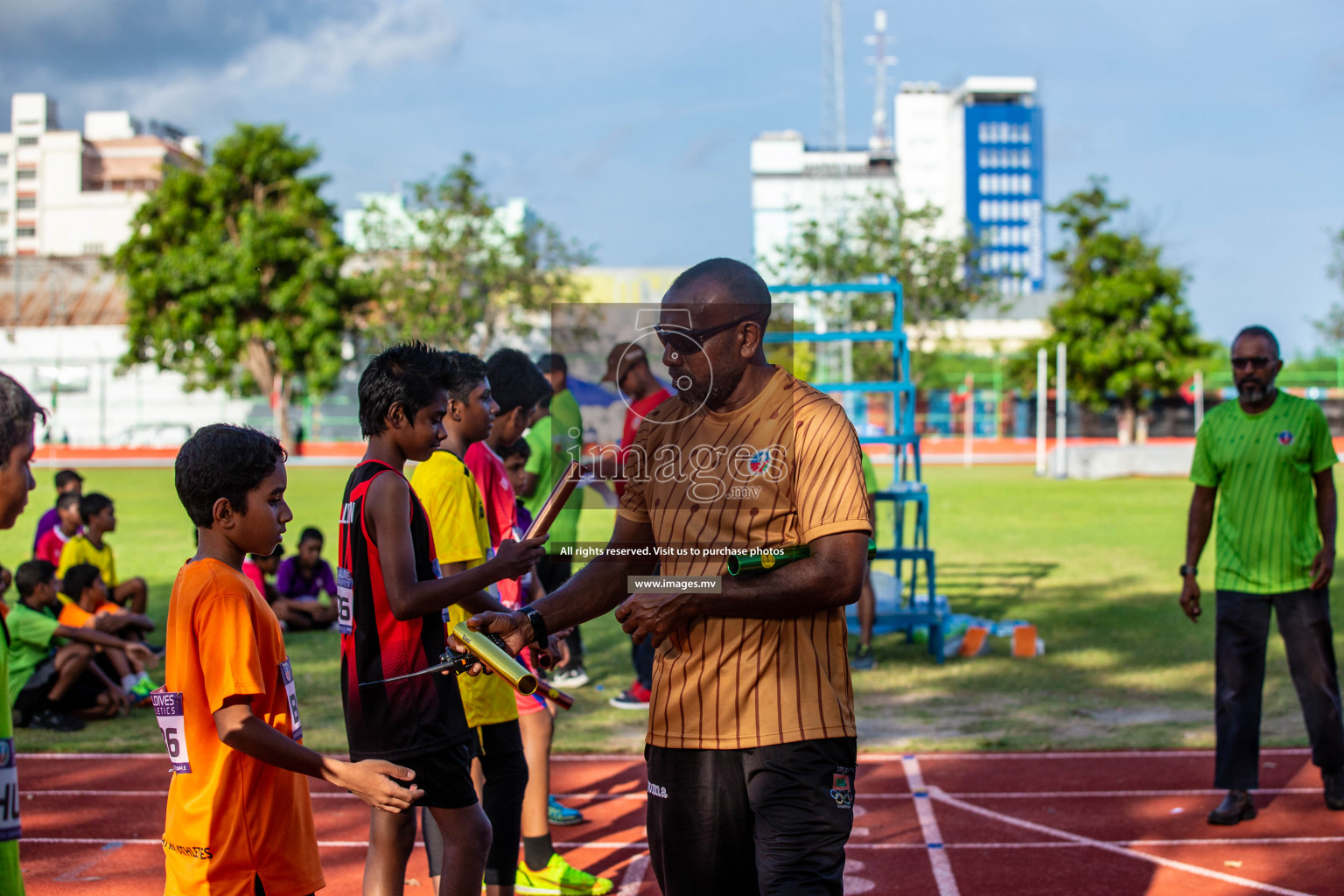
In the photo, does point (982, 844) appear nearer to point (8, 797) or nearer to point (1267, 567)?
point (1267, 567)

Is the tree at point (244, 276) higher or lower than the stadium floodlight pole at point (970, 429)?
higher

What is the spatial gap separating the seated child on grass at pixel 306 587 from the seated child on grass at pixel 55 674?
9.75 ft

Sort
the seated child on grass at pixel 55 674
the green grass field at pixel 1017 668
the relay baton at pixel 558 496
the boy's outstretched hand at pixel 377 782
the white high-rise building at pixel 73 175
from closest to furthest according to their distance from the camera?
the boy's outstretched hand at pixel 377 782 → the relay baton at pixel 558 496 → the green grass field at pixel 1017 668 → the seated child on grass at pixel 55 674 → the white high-rise building at pixel 73 175

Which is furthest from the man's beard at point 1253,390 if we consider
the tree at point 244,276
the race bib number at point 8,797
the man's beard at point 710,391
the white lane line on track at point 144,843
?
the tree at point 244,276

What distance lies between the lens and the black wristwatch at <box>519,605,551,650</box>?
2.97m

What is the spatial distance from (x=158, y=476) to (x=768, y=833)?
35474mm

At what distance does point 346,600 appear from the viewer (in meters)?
3.43

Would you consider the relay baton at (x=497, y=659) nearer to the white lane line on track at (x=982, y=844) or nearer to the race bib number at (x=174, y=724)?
the race bib number at (x=174, y=724)

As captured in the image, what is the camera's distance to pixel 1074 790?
634 cm

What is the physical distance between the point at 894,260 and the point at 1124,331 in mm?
10218

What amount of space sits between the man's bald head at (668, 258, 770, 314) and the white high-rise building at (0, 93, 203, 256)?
89.4 meters

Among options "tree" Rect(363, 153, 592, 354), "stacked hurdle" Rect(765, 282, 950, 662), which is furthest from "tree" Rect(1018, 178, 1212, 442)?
"stacked hurdle" Rect(765, 282, 950, 662)

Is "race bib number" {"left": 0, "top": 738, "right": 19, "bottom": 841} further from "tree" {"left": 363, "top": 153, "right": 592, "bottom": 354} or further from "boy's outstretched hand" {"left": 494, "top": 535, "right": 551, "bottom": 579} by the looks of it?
"tree" {"left": 363, "top": 153, "right": 592, "bottom": 354}

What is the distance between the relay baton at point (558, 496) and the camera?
9.55ft
